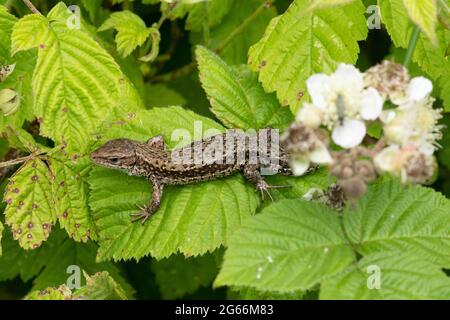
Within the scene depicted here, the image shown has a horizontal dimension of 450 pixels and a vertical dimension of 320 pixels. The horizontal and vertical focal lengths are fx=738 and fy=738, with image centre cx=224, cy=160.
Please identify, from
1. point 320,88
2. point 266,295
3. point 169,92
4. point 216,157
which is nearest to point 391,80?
point 320,88

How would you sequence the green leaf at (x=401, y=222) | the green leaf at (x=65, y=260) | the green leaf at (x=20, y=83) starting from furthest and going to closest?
the green leaf at (x=65, y=260)
the green leaf at (x=20, y=83)
the green leaf at (x=401, y=222)

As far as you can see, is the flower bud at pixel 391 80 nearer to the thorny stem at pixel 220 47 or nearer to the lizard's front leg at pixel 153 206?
the lizard's front leg at pixel 153 206

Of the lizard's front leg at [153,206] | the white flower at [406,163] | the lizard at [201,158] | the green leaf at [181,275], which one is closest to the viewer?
the white flower at [406,163]

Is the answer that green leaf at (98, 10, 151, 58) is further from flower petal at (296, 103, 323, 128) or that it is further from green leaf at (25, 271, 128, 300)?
flower petal at (296, 103, 323, 128)

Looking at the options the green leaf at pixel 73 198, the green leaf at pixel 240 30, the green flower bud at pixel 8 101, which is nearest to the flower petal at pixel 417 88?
the green leaf at pixel 73 198

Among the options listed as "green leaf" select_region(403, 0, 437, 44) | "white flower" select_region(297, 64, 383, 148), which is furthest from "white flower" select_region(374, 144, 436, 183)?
"green leaf" select_region(403, 0, 437, 44)

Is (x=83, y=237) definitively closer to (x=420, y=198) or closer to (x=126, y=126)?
(x=126, y=126)
